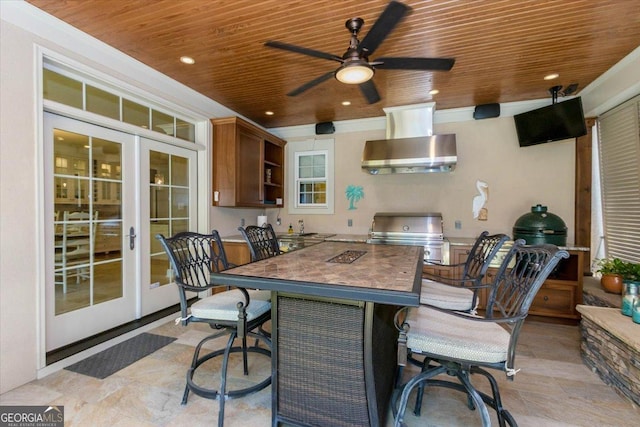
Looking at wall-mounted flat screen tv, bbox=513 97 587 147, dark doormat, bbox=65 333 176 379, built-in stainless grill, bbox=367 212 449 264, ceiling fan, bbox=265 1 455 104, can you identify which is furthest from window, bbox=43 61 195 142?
wall-mounted flat screen tv, bbox=513 97 587 147

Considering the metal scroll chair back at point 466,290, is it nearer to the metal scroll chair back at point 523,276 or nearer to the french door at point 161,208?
the metal scroll chair back at point 523,276

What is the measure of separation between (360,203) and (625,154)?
2.96 metres

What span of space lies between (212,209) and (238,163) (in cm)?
71

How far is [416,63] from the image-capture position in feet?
6.60

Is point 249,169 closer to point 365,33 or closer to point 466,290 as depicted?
point 365,33

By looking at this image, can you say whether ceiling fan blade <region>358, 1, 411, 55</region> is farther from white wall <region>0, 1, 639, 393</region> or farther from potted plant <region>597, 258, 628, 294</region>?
potted plant <region>597, 258, 628, 294</region>

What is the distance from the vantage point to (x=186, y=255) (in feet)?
6.63

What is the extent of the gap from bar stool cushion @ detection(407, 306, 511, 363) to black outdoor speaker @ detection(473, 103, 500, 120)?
320cm

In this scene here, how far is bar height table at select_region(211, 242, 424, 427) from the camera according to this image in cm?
131

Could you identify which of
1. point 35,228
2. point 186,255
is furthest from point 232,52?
point 35,228

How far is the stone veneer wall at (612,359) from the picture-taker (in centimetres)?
180

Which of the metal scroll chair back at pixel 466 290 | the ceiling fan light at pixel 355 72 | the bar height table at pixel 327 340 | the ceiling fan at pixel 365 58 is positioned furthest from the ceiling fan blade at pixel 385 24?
the metal scroll chair back at pixel 466 290

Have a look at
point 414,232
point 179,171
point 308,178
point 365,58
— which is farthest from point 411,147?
point 179,171

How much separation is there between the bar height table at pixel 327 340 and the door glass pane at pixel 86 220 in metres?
1.88
